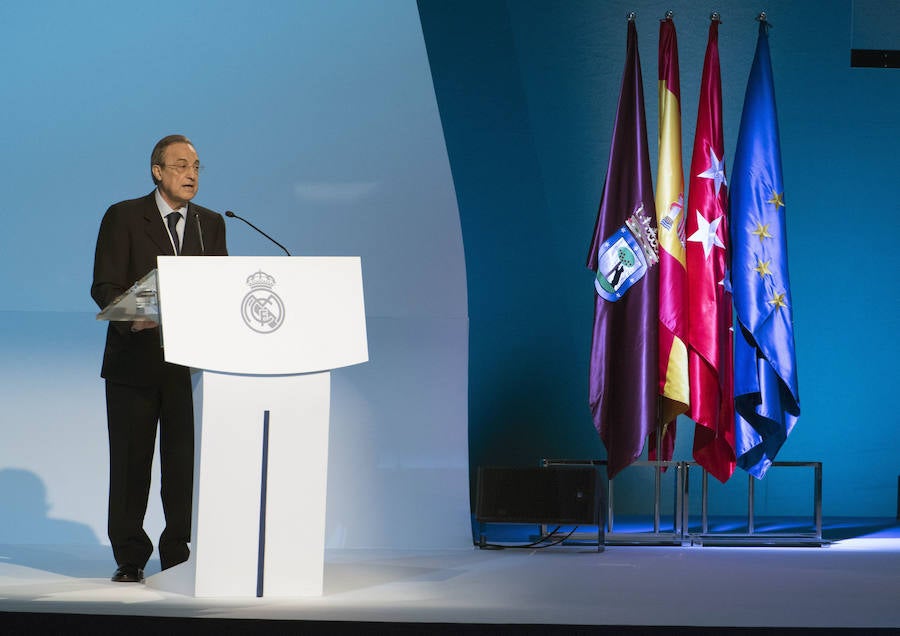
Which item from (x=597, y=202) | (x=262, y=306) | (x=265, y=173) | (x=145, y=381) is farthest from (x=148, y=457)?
(x=597, y=202)

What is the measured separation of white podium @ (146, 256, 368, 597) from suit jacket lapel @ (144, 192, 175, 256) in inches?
24.1

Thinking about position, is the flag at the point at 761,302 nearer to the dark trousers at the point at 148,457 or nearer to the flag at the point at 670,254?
the flag at the point at 670,254

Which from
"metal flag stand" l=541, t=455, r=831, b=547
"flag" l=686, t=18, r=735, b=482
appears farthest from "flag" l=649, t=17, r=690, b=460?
"metal flag stand" l=541, t=455, r=831, b=547

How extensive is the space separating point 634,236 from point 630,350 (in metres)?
0.47

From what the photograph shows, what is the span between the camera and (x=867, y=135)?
5781 millimetres

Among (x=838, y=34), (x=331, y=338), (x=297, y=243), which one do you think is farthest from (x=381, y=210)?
(x=838, y=34)

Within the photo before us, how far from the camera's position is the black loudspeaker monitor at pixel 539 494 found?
4.45 meters

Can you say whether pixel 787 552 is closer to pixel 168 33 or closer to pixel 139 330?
pixel 139 330

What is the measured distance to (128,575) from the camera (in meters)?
3.39

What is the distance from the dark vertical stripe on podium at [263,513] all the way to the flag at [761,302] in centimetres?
227

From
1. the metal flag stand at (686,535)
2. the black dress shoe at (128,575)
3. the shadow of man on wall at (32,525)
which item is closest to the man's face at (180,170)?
the black dress shoe at (128,575)

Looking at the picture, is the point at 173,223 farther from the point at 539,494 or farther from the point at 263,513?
the point at 539,494

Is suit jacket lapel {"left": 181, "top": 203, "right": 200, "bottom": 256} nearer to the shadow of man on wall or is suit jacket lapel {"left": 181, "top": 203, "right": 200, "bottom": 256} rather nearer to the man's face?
the man's face

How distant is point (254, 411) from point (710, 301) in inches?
89.2
